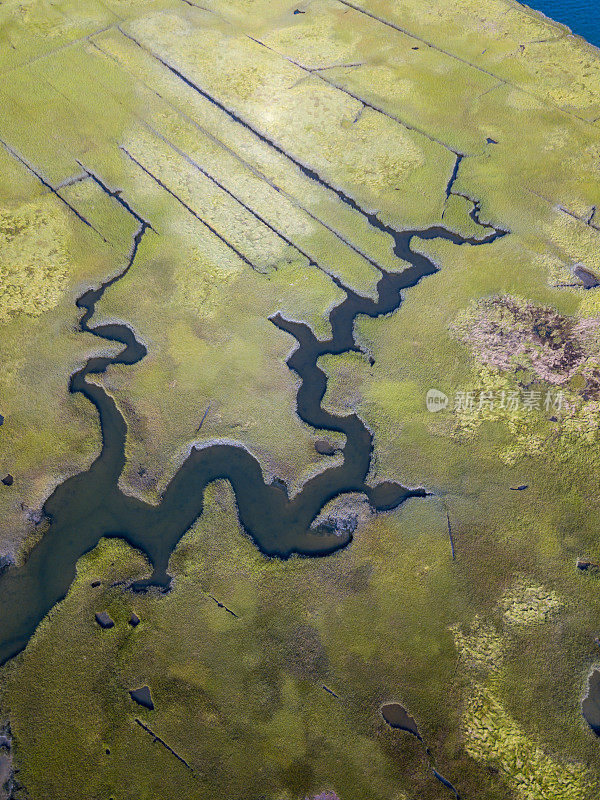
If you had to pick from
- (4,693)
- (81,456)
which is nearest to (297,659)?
(4,693)

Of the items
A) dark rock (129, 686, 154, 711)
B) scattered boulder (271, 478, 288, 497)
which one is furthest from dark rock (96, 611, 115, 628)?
scattered boulder (271, 478, 288, 497)

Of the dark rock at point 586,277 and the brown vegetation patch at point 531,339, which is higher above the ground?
the dark rock at point 586,277

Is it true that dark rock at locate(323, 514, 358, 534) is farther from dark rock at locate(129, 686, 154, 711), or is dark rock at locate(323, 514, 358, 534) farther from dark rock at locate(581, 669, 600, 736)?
dark rock at locate(581, 669, 600, 736)

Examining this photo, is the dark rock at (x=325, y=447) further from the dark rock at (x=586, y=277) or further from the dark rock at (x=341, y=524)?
the dark rock at (x=586, y=277)
